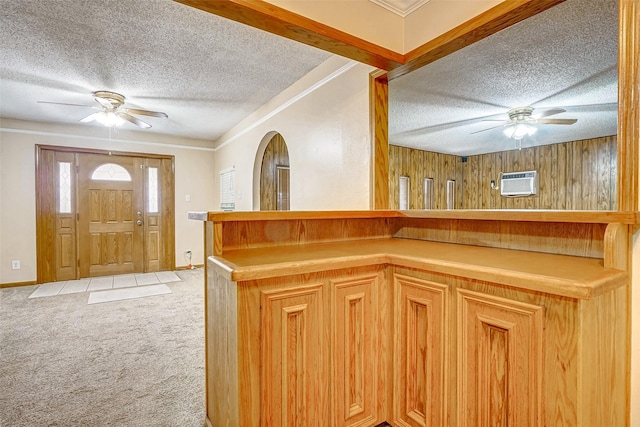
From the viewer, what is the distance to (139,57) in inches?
101

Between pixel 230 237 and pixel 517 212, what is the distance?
1.29 meters

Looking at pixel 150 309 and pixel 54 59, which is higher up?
pixel 54 59

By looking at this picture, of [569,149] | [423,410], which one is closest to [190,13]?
[423,410]

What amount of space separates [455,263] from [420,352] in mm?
438

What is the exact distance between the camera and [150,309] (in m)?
3.32

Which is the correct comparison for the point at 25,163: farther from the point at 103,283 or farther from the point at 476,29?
the point at 476,29

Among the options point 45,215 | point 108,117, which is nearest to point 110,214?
point 45,215

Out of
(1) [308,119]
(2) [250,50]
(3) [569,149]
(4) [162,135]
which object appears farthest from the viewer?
(3) [569,149]

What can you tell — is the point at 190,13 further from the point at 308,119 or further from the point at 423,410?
the point at 423,410

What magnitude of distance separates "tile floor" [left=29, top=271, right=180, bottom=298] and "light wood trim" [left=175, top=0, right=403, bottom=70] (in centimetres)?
413

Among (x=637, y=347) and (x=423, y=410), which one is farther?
(x=423, y=410)

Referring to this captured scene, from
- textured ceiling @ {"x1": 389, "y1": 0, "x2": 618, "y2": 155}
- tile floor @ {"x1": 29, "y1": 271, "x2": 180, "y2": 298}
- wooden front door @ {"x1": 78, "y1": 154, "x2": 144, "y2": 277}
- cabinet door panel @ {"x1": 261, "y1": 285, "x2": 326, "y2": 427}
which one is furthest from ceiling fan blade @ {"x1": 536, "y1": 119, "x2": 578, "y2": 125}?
wooden front door @ {"x1": 78, "y1": 154, "x2": 144, "y2": 277}

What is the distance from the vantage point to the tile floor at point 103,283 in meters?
4.04

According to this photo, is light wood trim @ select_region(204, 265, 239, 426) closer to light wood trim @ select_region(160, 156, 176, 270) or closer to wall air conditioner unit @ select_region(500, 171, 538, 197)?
light wood trim @ select_region(160, 156, 176, 270)
